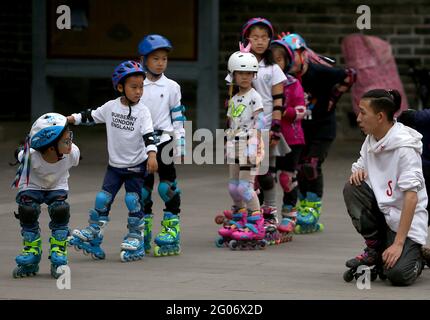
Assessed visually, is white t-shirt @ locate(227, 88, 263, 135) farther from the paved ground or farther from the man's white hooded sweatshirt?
the man's white hooded sweatshirt

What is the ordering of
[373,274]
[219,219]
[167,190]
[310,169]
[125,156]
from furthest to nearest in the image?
[310,169] < [219,219] < [167,190] < [125,156] < [373,274]

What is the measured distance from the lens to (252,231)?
11.0m

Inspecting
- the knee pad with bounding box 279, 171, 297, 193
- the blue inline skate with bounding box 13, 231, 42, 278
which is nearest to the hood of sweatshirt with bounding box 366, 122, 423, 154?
the blue inline skate with bounding box 13, 231, 42, 278

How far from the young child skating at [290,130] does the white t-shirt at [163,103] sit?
3.97 feet

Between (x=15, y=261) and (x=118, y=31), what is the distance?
39.1 ft

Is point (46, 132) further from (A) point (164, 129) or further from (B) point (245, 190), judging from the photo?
(B) point (245, 190)

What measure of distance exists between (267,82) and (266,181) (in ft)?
2.86

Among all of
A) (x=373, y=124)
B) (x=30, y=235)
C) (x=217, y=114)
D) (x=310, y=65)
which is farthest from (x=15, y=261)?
(x=217, y=114)

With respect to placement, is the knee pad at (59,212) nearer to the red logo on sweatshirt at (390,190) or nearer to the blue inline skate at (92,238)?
the blue inline skate at (92,238)

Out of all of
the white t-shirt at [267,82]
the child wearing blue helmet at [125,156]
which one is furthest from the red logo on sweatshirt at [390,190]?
the white t-shirt at [267,82]

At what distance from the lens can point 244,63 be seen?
11.0 metres

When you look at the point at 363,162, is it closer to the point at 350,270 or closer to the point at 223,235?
the point at 350,270

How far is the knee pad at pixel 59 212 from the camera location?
9352 millimetres

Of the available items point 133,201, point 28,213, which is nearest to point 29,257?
point 28,213
